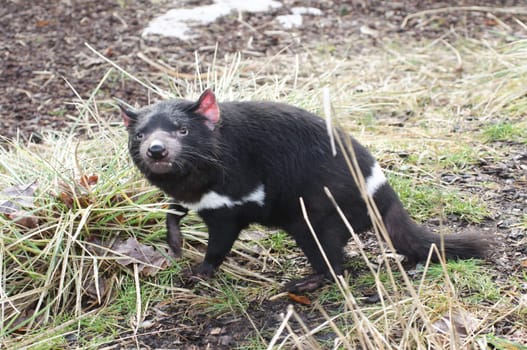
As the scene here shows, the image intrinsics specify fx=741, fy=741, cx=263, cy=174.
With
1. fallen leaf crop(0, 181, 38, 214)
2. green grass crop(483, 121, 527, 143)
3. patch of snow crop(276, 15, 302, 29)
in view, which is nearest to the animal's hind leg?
fallen leaf crop(0, 181, 38, 214)

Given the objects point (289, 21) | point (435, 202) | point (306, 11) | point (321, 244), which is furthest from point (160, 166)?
point (306, 11)

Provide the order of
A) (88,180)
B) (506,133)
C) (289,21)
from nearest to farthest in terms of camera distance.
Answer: (88,180)
(506,133)
(289,21)

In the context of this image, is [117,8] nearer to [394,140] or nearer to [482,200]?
[394,140]

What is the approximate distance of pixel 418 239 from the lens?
3.02m

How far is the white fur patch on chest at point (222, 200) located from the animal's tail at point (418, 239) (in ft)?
1.66

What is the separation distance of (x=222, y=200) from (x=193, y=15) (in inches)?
168

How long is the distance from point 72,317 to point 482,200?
6.47 ft

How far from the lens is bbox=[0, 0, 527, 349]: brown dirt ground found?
554cm

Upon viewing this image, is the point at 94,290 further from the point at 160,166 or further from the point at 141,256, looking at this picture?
the point at 160,166

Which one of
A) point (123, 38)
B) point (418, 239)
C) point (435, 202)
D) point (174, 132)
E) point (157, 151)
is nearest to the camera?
point (157, 151)

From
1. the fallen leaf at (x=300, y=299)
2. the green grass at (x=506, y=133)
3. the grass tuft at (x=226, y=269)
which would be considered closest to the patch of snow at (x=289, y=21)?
the grass tuft at (x=226, y=269)

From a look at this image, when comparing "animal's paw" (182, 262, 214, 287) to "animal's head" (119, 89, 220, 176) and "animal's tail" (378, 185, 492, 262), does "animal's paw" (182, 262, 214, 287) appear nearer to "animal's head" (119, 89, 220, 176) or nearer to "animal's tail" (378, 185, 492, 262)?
"animal's head" (119, 89, 220, 176)

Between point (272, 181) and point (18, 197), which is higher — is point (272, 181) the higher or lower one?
the higher one

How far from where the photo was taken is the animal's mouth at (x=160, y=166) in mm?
2699
